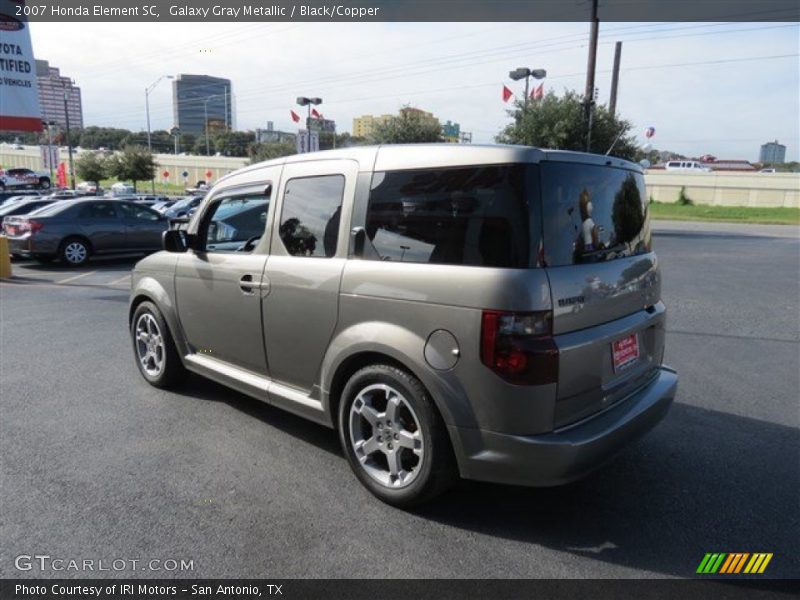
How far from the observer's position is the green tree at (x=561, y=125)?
977 inches

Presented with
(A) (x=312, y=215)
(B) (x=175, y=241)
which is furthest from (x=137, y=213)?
(A) (x=312, y=215)

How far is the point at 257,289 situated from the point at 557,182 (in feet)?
7.00

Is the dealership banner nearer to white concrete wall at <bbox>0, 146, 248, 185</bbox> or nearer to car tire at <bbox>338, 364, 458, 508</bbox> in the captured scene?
car tire at <bbox>338, 364, 458, 508</bbox>

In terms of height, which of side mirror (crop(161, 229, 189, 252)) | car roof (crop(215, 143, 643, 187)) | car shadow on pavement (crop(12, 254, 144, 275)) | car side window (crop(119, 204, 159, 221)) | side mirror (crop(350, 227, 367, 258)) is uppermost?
car roof (crop(215, 143, 643, 187))

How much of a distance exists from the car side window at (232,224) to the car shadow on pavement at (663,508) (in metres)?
2.37

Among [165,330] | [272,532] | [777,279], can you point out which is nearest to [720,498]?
[272,532]

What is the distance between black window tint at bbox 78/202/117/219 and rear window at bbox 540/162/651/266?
13837mm

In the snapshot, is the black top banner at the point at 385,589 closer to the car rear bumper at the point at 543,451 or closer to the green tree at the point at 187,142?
the car rear bumper at the point at 543,451

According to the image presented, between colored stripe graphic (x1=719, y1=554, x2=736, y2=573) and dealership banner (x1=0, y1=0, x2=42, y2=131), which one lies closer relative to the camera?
colored stripe graphic (x1=719, y1=554, x2=736, y2=573)

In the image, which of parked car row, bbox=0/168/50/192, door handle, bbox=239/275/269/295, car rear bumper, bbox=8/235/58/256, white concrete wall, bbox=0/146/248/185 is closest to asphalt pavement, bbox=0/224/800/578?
door handle, bbox=239/275/269/295

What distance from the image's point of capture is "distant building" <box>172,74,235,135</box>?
85625mm

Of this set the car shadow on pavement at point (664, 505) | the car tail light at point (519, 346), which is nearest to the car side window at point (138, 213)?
the car shadow on pavement at point (664, 505)

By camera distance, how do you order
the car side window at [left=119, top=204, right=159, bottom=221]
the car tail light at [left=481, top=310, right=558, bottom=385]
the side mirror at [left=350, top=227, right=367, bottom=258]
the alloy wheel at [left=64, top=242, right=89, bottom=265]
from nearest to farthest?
the car tail light at [left=481, top=310, right=558, bottom=385]
the side mirror at [left=350, top=227, right=367, bottom=258]
the alloy wheel at [left=64, top=242, right=89, bottom=265]
the car side window at [left=119, top=204, right=159, bottom=221]

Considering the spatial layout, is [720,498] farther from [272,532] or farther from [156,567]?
[156,567]
